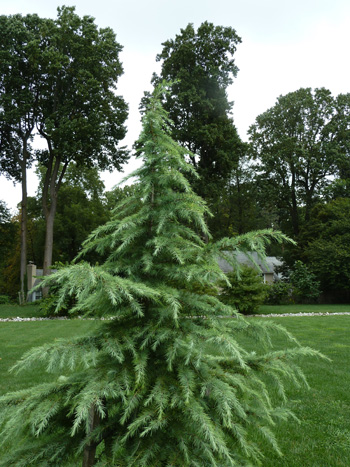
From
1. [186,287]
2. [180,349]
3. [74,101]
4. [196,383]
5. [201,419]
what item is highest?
[74,101]

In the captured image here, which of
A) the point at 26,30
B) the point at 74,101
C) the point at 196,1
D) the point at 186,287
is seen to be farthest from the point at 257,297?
the point at 26,30

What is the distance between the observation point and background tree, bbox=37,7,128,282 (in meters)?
20.5

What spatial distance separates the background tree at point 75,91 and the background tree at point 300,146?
54.9ft

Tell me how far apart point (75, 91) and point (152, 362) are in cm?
2274

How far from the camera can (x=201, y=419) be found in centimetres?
188

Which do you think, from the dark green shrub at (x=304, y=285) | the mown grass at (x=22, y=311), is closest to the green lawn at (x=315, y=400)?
the mown grass at (x=22, y=311)

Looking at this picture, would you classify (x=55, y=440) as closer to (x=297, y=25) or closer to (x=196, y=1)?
(x=196, y=1)

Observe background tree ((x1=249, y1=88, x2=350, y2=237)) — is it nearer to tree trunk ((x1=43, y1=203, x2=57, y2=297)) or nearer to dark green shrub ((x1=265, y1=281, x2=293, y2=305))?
dark green shrub ((x1=265, y1=281, x2=293, y2=305))

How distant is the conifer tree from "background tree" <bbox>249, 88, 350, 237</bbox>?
31.2m

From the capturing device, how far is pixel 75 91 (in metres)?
21.7

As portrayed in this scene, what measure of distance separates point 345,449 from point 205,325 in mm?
2921

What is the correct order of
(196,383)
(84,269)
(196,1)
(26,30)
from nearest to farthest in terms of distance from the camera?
(84,269) → (196,383) → (196,1) → (26,30)

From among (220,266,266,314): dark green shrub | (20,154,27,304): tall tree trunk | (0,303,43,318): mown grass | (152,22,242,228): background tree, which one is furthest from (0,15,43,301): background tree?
(220,266,266,314): dark green shrub

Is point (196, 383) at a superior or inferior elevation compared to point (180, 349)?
inferior
